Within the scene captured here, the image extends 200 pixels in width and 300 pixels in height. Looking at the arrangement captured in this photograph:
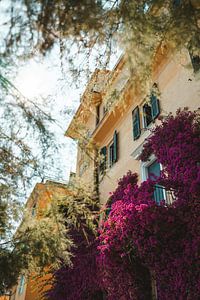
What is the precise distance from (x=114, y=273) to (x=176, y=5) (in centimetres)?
644

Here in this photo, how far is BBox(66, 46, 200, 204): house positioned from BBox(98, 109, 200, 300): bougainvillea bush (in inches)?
45.5

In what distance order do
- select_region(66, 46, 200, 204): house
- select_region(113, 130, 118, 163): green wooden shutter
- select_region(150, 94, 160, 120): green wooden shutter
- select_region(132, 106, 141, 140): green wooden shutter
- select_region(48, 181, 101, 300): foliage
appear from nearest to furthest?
select_region(66, 46, 200, 204): house < select_region(48, 181, 101, 300): foliage < select_region(150, 94, 160, 120): green wooden shutter < select_region(132, 106, 141, 140): green wooden shutter < select_region(113, 130, 118, 163): green wooden shutter

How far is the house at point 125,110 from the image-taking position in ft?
16.6

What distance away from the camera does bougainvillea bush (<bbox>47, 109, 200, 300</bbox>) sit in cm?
644

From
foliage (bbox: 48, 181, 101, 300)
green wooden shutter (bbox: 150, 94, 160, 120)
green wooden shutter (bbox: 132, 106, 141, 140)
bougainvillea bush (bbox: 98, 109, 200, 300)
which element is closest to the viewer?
bougainvillea bush (bbox: 98, 109, 200, 300)

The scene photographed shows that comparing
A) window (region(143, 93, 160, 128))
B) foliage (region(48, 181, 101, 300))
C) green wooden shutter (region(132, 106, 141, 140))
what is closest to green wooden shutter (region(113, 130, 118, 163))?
green wooden shutter (region(132, 106, 141, 140))

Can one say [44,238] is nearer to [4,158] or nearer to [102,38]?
[4,158]

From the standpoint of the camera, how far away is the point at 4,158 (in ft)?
18.9

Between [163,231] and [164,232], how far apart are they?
31mm

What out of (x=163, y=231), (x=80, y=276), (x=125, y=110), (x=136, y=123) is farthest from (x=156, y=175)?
(x=80, y=276)

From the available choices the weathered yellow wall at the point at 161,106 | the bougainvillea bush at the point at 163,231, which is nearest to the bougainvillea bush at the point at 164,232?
the bougainvillea bush at the point at 163,231

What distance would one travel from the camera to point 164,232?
6734mm

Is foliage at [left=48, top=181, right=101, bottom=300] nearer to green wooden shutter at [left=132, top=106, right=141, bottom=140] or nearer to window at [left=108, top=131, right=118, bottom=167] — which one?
window at [left=108, top=131, right=118, bottom=167]

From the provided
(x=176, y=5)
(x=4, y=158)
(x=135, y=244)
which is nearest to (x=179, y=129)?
(x=135, y=244)
